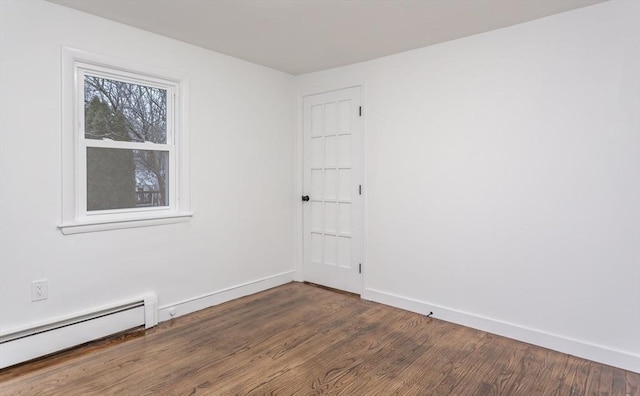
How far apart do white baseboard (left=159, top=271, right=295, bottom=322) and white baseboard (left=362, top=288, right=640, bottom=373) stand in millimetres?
1110

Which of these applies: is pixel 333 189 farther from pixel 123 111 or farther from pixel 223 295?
pixel 123 111

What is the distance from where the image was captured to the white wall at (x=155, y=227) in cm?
238

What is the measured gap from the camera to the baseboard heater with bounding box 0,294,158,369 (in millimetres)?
2344

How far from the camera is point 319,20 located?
2725 millimetres

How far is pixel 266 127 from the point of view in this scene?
13.1 feet

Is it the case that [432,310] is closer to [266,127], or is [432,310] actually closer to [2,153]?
[266,127]

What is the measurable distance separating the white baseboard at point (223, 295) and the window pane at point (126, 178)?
0.92m

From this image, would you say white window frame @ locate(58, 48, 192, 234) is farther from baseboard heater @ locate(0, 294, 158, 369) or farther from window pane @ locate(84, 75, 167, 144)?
baseboard heater @ locate(0, 294, 158, 369)

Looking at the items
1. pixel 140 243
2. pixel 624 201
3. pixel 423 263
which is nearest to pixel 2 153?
pixel 140 243

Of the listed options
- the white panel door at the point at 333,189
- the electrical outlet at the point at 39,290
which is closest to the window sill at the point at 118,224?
the electrical outlet at the point at 39,290

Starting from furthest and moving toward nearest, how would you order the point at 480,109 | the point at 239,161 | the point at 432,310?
the point at 239,161 → the point at 432,310 → the point at 480,109

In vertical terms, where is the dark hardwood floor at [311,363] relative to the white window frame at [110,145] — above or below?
below

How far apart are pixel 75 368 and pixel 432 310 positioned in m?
2.75

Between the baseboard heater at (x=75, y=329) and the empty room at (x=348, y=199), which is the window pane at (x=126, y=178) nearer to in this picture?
the empty room at (x=348, y=199)
